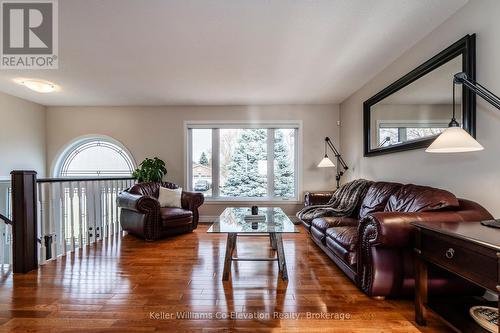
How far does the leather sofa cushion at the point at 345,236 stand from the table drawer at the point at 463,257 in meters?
0.65

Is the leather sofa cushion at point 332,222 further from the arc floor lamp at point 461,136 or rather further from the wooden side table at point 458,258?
the arc floor lamp at point 461,136

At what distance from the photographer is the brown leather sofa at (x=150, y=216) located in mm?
3637

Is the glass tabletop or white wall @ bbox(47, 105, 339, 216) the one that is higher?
white wall @ bbox(47, 105, 339, 216)

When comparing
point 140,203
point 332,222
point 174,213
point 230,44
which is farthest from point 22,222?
point 332,222

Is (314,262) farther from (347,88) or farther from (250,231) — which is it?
(347,88)

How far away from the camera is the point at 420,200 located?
6.98 ft

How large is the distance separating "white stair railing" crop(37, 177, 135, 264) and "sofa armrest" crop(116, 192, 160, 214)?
0.39 m

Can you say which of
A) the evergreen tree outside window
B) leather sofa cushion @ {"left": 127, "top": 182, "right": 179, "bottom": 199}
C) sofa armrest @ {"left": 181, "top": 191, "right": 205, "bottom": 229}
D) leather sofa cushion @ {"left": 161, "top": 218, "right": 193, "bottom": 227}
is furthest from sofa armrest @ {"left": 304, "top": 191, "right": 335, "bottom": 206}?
leather sofa cushion @ {"left": 127, "top": 182, "right": 179, "bottom": 199}

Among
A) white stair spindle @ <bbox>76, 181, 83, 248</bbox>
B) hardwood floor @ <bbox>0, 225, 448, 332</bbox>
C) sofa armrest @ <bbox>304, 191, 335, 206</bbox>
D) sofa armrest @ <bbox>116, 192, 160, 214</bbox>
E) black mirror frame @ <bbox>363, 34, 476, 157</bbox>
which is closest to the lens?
hardwood floor @ <bbox>0, 225, 448, 332</bbox>

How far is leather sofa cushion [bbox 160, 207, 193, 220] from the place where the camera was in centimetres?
374

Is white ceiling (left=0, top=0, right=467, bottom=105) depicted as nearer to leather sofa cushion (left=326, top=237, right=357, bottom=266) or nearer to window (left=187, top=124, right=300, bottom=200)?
window (left=187, top=124, right=300, bottom=200)

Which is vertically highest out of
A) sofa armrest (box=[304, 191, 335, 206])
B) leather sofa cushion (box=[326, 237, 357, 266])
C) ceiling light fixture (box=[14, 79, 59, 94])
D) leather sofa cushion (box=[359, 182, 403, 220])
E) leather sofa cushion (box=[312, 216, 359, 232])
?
ceiling light fixture (box=[14, 79, 59, 94])

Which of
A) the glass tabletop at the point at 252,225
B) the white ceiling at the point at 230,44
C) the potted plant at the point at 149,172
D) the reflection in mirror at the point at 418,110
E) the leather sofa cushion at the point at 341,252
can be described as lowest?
the leather sofa cushion at the point at 341,252

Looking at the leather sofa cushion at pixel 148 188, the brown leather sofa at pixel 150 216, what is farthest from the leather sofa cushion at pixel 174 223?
the leather sofa cushion at pixel 148 188
